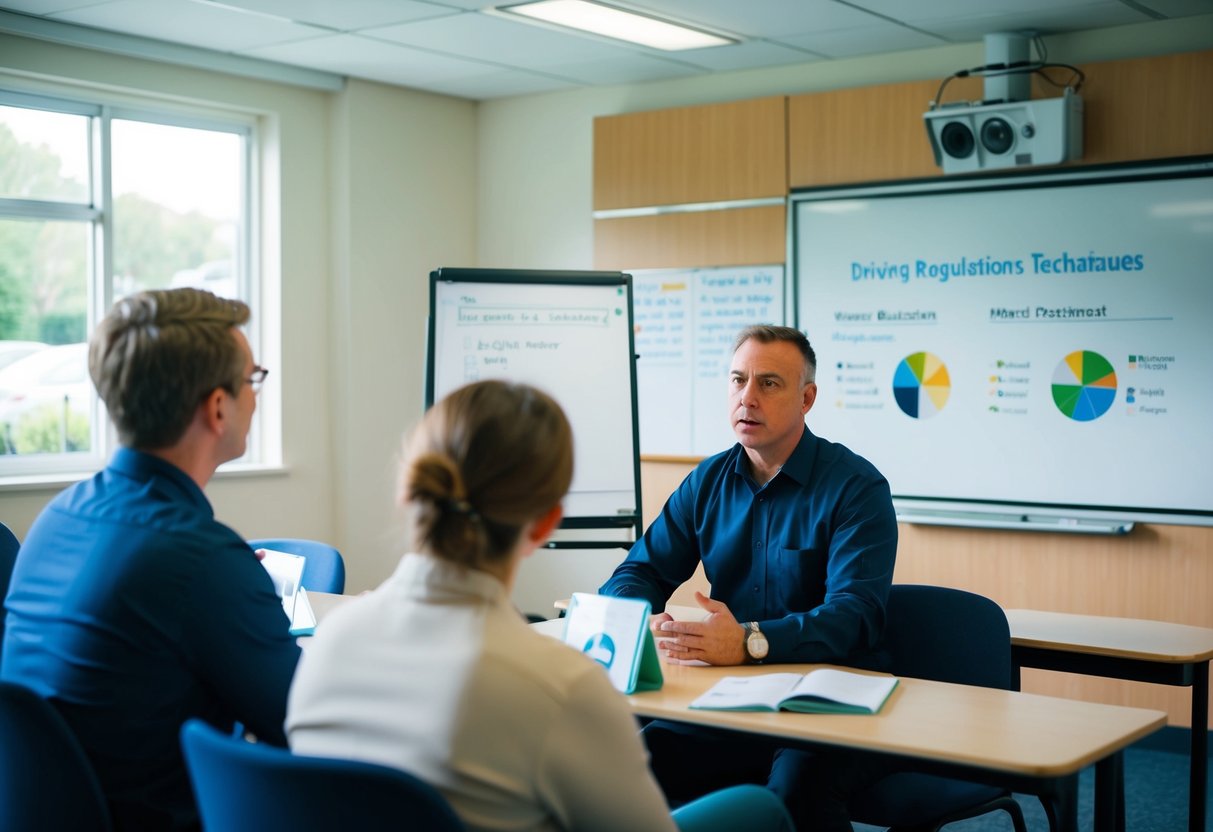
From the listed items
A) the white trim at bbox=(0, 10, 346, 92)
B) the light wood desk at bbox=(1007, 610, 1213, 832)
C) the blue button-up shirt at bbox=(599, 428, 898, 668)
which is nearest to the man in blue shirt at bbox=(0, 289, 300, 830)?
the blue button-up shirt at bbox=(599, 428, 898, 668)

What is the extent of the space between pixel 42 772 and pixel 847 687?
1367 millimetres

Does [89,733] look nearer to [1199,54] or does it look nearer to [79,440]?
[79,440]

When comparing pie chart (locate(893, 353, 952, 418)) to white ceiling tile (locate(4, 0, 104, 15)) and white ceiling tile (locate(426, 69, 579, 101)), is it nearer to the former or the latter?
white ceiling tile (locate(426, 69, 579, 101))

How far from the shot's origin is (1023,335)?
5152 millimetres

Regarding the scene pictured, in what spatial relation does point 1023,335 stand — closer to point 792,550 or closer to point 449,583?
point 792,550

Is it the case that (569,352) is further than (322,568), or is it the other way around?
(569,352)

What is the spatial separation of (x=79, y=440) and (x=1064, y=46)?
431 cm

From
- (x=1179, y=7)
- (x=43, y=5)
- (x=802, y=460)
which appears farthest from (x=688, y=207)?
(x=802, y=460)

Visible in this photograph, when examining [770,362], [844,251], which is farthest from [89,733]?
[844,251]

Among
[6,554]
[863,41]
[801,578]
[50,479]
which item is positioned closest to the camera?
[801,578]

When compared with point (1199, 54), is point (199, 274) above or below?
below

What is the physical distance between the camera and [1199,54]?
475 centimetres

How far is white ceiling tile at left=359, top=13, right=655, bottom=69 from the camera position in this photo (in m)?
5.14

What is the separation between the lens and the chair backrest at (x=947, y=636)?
2926 millimetres
